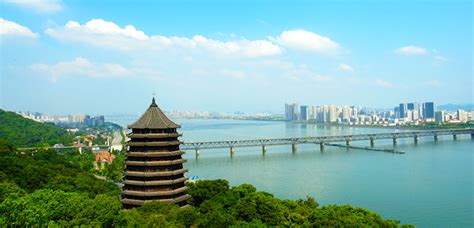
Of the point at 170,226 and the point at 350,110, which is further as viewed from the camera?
the point at 350,110

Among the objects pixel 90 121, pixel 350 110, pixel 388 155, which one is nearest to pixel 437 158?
A: pixel 388 155

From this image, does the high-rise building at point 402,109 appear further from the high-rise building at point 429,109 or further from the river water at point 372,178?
the river water at point 372,178

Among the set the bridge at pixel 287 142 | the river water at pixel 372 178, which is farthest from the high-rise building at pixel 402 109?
the river water at pixel 372 178

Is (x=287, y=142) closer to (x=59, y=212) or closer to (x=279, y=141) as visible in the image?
(x=279, y=141)

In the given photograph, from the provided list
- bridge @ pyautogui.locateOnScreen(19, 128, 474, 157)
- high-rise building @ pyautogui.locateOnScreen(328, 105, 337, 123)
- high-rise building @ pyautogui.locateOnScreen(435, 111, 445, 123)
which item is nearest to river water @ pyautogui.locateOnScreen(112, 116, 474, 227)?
bridge @ pyautogui.locateOnScreen(19, 128, 474, 157)

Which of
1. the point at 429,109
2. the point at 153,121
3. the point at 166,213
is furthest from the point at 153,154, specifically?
the point at 429,109

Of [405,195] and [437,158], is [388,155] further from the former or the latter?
[405,195]

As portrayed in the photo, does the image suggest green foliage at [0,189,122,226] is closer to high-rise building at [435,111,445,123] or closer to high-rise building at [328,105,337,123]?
high-rise building at [435,111,445,123]

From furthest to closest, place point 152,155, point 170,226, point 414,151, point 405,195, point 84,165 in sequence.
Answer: point 414,151 < point 84,165 < point 405,195 < point 152,155 < point 170,226
